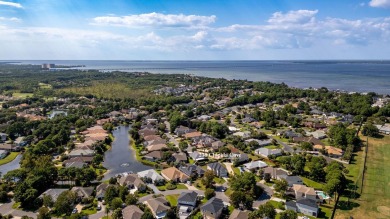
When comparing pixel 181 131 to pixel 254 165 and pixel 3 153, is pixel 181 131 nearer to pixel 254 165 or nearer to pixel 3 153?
pixel 254 165

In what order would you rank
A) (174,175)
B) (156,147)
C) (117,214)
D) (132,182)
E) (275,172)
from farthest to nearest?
(156,147) < (275,172) < (174,175) < (132,182) < (117,214)

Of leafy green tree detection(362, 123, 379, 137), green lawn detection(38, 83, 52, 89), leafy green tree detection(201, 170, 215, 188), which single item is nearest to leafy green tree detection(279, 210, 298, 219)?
leafy green tree detection(201, 170, 215, 188)

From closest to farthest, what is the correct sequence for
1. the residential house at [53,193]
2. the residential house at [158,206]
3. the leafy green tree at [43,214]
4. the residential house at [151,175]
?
1. the leafy green tree at [43,214]
2. the residential house at [158,206]
3. the residential house at [53,193]
4. the residential house at [151,175]

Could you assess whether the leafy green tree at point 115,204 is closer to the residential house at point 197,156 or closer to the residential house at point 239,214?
the residential house at point 239,214

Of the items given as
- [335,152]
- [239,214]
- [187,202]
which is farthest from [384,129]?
[187,202]

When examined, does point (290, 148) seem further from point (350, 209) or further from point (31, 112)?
point (31, 112)

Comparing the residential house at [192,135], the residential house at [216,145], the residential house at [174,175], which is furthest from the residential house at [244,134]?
the residential house at [174,175]
